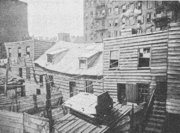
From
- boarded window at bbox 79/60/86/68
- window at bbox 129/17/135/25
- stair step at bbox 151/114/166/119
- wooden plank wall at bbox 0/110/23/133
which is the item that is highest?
window at bbox 129/17/135/25

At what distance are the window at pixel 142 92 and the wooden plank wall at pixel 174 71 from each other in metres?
2.23

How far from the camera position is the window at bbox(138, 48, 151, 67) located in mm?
14509

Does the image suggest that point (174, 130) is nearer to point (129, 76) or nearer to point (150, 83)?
point (150, 83)

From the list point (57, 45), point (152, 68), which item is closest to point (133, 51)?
point (152, 68)

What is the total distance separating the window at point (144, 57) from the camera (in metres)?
14.5

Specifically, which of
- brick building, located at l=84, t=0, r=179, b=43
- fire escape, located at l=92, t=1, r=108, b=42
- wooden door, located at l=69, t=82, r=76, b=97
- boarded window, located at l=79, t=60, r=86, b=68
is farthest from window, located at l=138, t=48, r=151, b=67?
fire escape, located at l=92, t=1, r=108, b=42

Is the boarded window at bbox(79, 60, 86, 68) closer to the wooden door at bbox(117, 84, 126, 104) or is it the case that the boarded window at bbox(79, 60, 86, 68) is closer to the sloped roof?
the sloped roof

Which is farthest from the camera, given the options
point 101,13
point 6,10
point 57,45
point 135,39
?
point 101,13

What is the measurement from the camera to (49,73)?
2481 cm

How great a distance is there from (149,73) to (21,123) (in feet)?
43.1

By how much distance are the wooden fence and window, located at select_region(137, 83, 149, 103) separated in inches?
361

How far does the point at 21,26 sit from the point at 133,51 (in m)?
36.7

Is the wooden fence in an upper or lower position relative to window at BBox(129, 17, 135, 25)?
lower

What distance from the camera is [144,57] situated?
14680 mm
